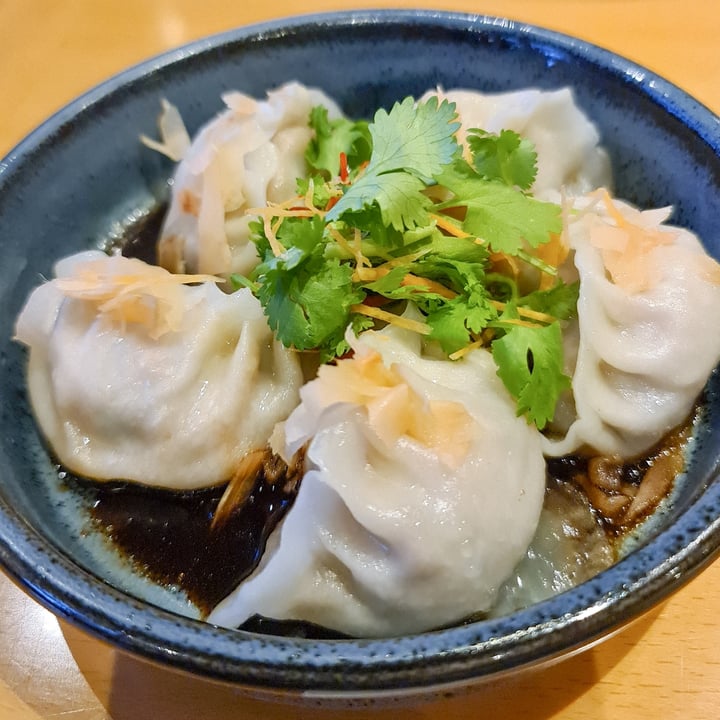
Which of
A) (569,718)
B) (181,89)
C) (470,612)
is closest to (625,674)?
(569,718)

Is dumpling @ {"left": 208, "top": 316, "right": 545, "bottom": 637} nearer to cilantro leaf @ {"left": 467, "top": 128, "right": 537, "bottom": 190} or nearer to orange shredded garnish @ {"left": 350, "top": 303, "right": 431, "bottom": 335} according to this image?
orange shredded garnish @ {"left": 350, "top": 303, "right": 431, "bottom": 335}

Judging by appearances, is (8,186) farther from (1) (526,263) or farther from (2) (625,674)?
(2) (625,674)

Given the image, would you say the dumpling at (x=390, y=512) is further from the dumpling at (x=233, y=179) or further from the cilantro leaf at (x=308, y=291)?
the dumpling at (x=233, y=179)

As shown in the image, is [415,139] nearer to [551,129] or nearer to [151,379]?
[551,129]

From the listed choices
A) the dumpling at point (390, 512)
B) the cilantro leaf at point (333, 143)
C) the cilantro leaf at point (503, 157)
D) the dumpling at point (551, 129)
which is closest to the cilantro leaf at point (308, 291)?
the dumpling at point (390, 512)

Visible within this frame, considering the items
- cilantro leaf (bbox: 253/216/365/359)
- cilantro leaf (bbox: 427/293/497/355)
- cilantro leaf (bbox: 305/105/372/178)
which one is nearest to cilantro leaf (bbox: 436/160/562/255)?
cilantro leaf (bbox: 427/293/497/355)

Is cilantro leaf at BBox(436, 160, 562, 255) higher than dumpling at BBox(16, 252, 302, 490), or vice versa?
cilantro leaf at BBox(436, 160, 562, 255)
